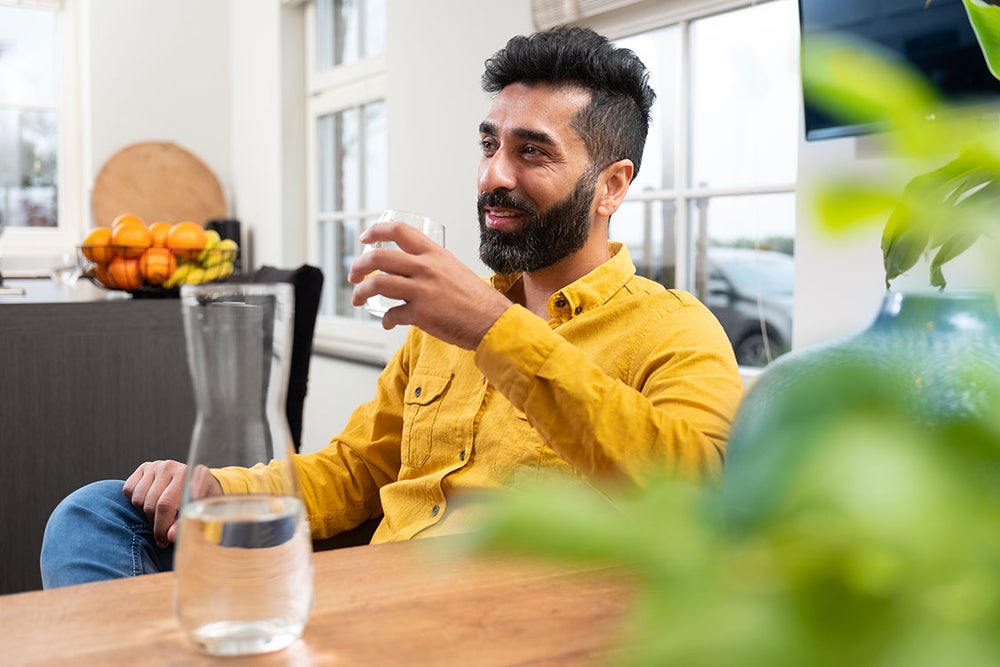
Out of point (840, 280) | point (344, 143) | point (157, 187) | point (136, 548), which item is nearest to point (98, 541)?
point (136, 548)

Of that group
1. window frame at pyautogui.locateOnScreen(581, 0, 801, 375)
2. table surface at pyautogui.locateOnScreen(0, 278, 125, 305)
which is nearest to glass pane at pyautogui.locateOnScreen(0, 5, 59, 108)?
table surface at pyautogui.locateOnScreen(0, 278, 125, 305)

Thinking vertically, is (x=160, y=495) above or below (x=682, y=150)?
below

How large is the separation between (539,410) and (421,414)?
0.40 metres

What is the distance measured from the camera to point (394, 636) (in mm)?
630

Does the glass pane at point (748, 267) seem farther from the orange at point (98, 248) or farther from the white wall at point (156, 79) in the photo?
the white wall at point (156, 79)

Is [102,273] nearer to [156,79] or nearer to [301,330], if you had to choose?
[301,330]

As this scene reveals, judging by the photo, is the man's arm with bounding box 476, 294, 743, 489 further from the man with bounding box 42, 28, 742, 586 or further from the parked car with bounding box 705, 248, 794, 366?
the parked car with bounding box 705, 248, 794, 366

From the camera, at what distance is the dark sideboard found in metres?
2.00

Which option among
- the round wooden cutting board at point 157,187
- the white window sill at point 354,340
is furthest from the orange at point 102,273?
the round wooden cutting board at point 157,187

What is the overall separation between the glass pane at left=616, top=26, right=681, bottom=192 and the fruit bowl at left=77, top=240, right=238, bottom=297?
118 centimetres

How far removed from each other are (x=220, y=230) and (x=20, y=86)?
1.40m

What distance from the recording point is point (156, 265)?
88.9 inches

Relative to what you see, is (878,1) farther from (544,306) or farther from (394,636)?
(394,636)

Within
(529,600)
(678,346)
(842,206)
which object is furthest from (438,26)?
(842,206)
